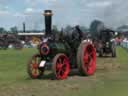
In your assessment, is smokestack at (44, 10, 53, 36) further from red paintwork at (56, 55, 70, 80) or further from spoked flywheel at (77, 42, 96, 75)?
red paintwork at (56, 55, 70, 80)

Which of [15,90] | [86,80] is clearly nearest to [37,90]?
[15,90]

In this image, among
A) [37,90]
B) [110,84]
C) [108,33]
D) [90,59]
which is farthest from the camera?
[108,33]

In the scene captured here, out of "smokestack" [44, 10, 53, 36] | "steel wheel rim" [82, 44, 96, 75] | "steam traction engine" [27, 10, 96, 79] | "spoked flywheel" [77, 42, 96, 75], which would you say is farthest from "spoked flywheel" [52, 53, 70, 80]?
"smokestack" [44, 10, 53, 36]

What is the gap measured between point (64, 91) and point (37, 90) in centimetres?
71

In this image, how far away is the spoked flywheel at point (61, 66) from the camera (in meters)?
12.6

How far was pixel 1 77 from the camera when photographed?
1407 centimetres

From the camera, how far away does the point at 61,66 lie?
13.0 m

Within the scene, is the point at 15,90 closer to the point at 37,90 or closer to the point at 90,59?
the point at 37,90

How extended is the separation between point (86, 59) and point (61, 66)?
1.57 metres

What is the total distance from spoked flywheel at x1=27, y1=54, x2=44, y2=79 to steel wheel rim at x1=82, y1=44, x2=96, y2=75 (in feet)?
4.74

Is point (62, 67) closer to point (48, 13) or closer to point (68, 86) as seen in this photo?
point (68, 86)

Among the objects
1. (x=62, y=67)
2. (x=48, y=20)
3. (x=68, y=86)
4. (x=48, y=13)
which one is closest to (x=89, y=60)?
(x=62, y=67)

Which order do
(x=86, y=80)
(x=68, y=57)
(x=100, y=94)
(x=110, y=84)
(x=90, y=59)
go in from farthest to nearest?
(x=90, y=59), (x=68, y=57), (x=86, y=80), (x=110, y=84), (x=100, y=94)

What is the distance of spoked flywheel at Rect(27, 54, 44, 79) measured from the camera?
13296 millimetres
